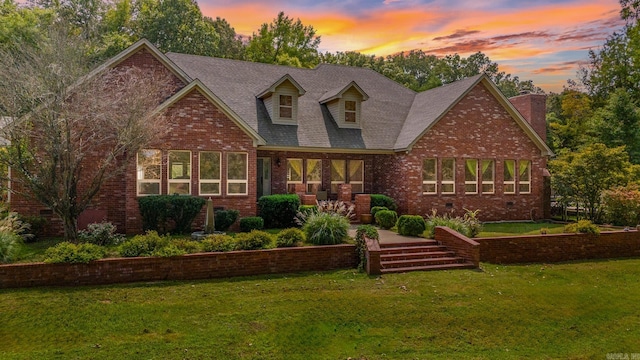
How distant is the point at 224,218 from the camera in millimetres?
17266

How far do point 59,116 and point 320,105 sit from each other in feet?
46.3

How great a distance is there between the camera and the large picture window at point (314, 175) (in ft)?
72.4

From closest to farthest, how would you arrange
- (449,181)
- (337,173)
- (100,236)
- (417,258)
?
(417,258) < (100,236) < (337,173) < (449,181)

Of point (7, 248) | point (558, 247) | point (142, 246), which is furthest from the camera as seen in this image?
point (558, 247)

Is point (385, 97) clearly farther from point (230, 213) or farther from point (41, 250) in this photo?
point (41, 250)

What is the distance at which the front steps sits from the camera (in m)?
13.1

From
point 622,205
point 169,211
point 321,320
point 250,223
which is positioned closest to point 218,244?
point 321,320

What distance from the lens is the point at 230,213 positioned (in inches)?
687

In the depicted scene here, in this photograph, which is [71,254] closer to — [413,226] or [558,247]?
[413,226]

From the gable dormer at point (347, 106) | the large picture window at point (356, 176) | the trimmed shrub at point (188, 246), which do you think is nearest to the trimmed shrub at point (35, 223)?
the trimmed shrub at point (188, 246)

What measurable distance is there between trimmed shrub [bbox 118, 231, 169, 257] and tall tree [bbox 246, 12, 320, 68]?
31.2 meters

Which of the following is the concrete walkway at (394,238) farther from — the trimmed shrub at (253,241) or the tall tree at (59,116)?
the tall tree at (59,116)

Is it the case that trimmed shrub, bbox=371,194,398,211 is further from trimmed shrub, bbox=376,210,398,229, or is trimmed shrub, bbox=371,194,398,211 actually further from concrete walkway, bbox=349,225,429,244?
concrete walkway, bbox=349,225,429,244

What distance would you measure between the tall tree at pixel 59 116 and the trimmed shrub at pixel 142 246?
9.35ft
